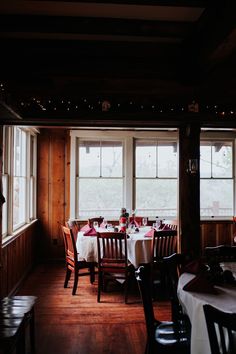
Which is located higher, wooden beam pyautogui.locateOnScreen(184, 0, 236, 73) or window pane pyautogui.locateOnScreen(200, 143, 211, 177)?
wooden beam pyautogui.locateOnScreen(184, 0, 236, 73)

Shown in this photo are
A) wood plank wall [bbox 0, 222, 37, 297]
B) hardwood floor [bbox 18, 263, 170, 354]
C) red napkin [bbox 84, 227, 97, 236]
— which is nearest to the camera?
hardwood floor [bbox 18, 263, 170, 354]

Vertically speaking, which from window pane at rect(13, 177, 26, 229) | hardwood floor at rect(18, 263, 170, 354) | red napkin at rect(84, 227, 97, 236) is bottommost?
hardwood floor at rect(18, 263, 170, 354)

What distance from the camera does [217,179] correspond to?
21.7 feet

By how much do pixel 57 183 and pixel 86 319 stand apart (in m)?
3.17

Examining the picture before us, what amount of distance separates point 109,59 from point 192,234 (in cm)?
231

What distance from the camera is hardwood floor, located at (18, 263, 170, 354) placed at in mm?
3066

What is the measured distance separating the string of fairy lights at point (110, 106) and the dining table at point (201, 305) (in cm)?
212

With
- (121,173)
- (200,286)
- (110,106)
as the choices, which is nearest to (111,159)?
(121,173)

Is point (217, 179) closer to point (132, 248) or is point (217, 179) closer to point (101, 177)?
point (101, 177)

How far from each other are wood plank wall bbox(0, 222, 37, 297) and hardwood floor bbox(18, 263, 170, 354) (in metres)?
0.23

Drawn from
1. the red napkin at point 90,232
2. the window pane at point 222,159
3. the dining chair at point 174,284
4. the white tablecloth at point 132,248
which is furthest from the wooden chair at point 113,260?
the window pane at point 222,159

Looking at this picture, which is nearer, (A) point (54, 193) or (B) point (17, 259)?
(B) point (17, 259)

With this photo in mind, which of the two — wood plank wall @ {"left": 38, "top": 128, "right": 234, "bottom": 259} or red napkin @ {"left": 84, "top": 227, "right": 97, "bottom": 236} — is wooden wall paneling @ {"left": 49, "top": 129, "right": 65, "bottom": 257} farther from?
red napkin @ {"left": 84, "top": 227, "right": 97, "bottom": 236}

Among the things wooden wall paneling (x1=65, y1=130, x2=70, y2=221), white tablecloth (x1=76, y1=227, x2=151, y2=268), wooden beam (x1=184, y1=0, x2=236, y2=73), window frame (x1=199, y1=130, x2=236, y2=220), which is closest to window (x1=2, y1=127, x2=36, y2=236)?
wooden wall paneling (x1=65, y1=130, x2=70, y2=221)
